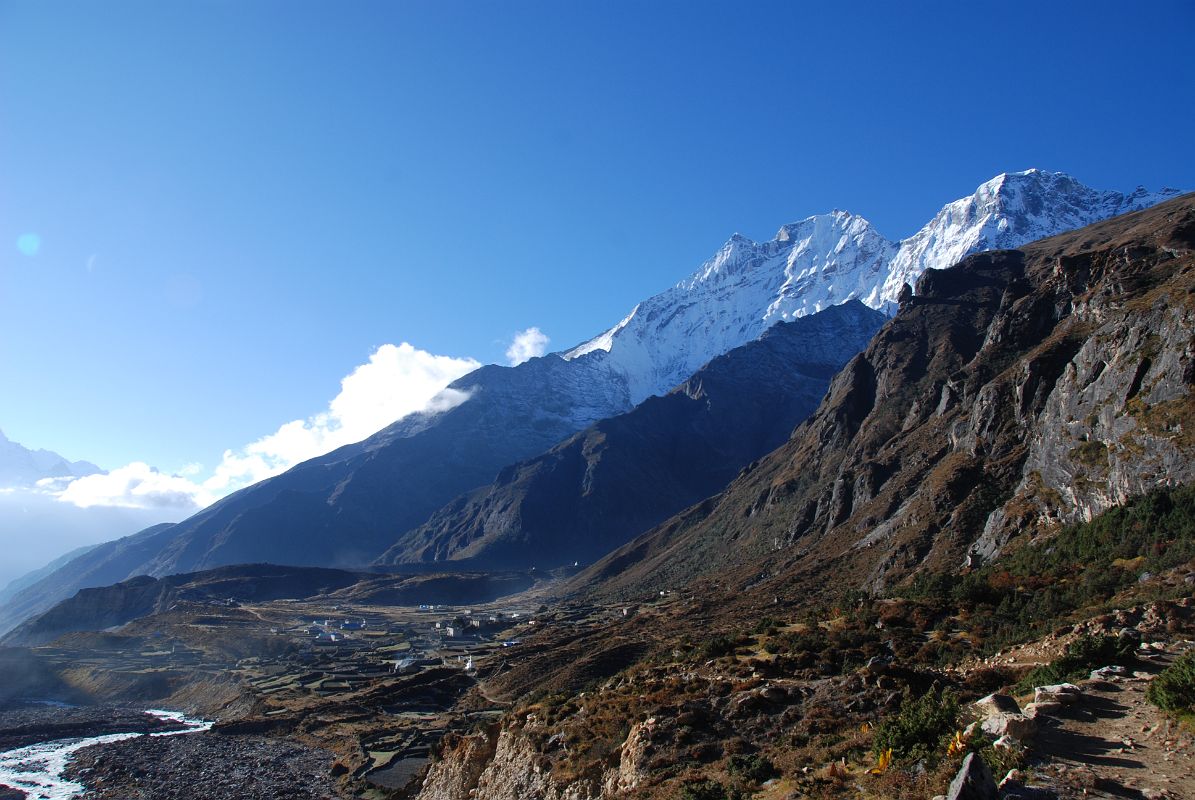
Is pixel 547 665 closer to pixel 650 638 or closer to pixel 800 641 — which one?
pixel 650 638

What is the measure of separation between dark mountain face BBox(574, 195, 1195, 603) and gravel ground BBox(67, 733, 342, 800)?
2087 inches

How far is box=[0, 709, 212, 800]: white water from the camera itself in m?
68.8

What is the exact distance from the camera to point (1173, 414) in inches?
2144

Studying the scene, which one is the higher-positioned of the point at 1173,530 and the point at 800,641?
the point at 800,641

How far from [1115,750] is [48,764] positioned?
98829mm

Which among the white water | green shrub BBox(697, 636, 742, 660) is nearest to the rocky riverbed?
the white water

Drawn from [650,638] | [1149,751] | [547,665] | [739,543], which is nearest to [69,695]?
[547,665]

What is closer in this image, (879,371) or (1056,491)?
(1056,491)

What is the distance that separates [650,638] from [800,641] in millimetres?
42881

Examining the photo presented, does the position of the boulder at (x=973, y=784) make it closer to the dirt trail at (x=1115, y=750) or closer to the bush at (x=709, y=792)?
the dirt trail at (x=1115, y=750)

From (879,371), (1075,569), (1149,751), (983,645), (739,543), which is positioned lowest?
(739,543)

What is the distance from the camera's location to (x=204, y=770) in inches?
2835

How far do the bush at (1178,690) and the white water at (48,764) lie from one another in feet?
269

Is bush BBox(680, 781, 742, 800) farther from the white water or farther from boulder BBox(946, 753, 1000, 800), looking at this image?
the white water
